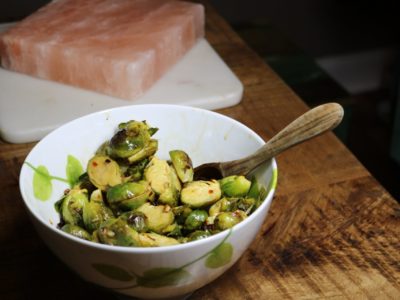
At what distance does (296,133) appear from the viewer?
28.3 inches

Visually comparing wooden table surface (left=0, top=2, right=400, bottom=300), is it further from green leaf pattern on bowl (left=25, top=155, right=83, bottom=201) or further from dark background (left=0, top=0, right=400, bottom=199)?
dark background (left=0, top=0, right=400, bottom=199)

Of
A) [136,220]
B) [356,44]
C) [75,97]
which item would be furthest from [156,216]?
[356,44]

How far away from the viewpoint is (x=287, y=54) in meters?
1.55

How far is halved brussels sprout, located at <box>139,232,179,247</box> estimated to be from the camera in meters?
0.64

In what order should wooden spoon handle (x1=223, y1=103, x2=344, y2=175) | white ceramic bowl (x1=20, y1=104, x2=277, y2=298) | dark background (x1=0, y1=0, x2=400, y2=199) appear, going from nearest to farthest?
white ceramic bowl (x1=20, y1=104, x2=277, y2=298), wooden spoon handle (x1=223, y1=103, x2=344, y2=175), dark background (x1=0, y1=0, x2=400, y2=199)

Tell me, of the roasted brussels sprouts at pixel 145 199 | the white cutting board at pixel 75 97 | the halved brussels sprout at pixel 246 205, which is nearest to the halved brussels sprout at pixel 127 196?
the roasted brussels sprouts at pixel 145 199

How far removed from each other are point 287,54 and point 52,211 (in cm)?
96

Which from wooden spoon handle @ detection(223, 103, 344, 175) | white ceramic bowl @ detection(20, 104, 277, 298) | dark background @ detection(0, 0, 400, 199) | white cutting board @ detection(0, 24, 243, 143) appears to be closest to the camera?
white ceramic bowl @ detection(20, 104, 277, 298)

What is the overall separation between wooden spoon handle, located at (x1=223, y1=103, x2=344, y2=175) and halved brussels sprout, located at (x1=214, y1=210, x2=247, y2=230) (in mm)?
91

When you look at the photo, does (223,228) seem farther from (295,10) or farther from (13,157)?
(295,10)

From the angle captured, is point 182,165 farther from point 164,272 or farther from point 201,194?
point 164,272

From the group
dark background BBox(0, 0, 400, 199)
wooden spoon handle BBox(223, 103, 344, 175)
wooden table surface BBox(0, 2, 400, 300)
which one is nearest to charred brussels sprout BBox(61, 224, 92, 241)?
wooden table surface BBox(0, 2, 400, 300)

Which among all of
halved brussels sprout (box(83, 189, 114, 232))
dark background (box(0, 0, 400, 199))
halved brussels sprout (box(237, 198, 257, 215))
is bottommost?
dark background (box(0, 0, 400, 199))

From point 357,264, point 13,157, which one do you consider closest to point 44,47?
point 13,157
